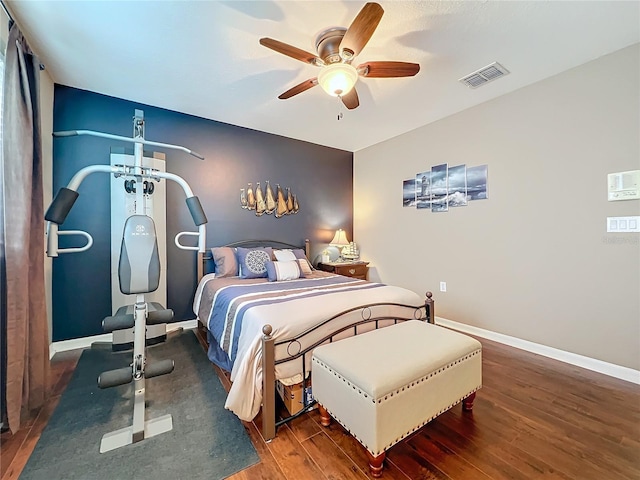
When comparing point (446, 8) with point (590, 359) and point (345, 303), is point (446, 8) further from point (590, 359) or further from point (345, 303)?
point (590, 359)

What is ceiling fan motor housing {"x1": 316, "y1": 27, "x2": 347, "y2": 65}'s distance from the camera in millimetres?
1892

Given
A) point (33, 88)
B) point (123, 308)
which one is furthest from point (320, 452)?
point (33, 88)

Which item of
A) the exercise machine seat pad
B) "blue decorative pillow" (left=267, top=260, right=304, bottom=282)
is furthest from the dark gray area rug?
"blue decorative pillow" (left=267, top=260, right=304, bottom=282)

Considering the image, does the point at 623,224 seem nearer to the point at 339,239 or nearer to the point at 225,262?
the point at 339,239

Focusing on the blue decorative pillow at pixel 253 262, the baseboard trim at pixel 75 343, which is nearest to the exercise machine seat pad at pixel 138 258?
the blue decorative pillow at pixel 253 262

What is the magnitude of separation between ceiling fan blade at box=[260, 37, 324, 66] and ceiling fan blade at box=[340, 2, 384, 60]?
20cm

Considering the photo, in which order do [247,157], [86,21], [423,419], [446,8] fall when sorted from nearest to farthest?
[423,419] < [446,8] < [86,21] < [247,157]

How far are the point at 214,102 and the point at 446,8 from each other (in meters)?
2.34

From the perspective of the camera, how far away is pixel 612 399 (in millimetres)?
1929

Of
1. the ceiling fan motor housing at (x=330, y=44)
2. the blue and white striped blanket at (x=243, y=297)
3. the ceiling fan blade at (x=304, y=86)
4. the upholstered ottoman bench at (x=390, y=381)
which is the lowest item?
the upholstered ottoman bench at (x=390, y=381)

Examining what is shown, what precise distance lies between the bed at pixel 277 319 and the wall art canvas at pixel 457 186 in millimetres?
1575

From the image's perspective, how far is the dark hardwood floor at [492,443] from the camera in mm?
1348

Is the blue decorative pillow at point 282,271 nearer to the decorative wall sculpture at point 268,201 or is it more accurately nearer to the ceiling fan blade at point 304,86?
the decorative wall sculpture at point 268,201

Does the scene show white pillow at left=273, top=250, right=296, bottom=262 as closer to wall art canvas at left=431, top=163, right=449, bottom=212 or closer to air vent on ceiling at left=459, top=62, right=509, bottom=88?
wall art canvas at left=431, top=163, right=449, bottom=212
